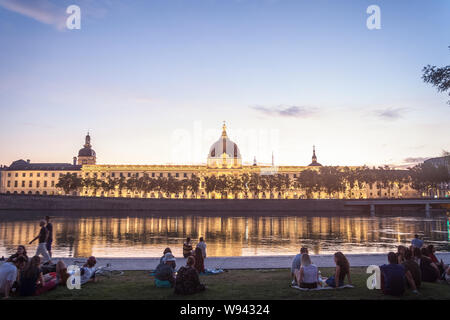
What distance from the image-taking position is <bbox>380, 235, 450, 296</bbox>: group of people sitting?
44.4 ft

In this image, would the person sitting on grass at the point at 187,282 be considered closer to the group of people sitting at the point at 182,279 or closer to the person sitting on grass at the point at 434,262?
the group of people sitting at the point at 182,279

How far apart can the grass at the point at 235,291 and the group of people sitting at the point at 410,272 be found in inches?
12.5

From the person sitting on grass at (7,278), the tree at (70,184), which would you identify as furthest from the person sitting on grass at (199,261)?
the tree at (70,184)

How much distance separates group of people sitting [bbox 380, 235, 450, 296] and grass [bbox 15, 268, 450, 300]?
0.32 meters

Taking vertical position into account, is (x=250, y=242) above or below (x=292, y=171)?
below

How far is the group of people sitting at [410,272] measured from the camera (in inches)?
532

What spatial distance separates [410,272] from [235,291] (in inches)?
243

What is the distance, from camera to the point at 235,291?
14594 mm
